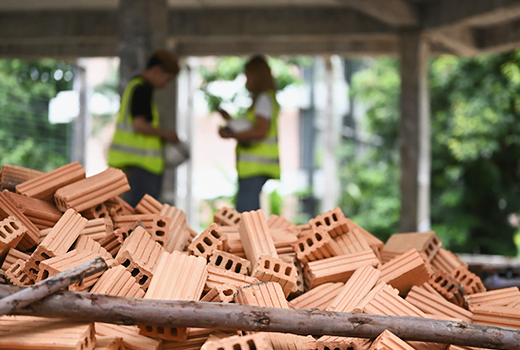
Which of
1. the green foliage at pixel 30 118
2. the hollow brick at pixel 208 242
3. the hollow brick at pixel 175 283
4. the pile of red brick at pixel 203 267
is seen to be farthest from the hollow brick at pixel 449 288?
the green foliage at pixel 30 118

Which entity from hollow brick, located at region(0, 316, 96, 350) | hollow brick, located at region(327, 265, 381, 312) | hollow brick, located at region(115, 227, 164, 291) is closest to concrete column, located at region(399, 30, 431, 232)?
hollow brick, located at region(327, 265, 381, 312)

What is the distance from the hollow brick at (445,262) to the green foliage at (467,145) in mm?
11134

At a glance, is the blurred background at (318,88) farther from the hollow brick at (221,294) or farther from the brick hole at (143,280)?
the hollow brick at (221,294)

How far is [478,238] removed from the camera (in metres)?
15.9

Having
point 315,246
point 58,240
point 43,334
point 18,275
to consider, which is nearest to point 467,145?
point 315,246

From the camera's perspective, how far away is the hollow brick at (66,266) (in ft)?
8.26

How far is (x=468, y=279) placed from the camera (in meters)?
3.59

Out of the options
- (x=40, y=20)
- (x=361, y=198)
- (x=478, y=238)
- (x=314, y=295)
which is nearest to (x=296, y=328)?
(x=314, y=295)

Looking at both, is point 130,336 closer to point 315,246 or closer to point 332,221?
point 315,246

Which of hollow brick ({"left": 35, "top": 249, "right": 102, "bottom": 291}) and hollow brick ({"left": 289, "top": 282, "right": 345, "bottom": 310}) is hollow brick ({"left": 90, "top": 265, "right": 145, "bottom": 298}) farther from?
hollow brick ({"left": 289, "top": 282, "right": 345, "bottom": 310})

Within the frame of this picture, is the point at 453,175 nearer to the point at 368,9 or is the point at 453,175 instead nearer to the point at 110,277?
the point at 368,9

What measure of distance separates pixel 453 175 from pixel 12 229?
554 inches

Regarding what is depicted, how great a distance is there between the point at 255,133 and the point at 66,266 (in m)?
3.37

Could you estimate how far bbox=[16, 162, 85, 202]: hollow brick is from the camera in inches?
132
